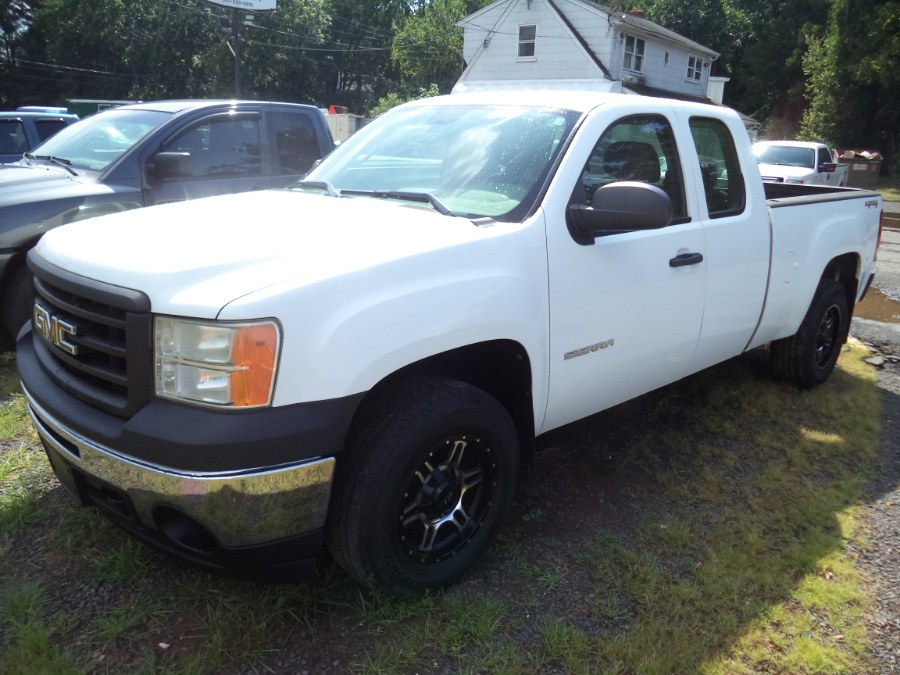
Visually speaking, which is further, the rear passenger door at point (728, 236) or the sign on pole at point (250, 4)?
the sign on pole at point (250, 4)

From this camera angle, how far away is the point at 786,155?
17906 millimetres

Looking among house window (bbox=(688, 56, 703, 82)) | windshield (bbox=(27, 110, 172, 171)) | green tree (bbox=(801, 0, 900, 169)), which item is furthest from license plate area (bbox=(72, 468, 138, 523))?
house window (bbox=(688, 56, 703, 82))

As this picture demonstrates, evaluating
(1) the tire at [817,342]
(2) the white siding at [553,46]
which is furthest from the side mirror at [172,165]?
(2) the white siding at [553,46]

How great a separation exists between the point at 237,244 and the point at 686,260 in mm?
2146

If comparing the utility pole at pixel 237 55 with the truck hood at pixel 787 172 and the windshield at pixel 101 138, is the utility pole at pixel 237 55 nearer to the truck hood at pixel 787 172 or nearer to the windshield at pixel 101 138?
the truck hood at pixel 787 172

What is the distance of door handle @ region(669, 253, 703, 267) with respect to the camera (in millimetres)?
3495

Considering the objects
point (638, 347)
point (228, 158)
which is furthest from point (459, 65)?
point (638, 347)

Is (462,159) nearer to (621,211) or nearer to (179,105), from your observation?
(621,211)

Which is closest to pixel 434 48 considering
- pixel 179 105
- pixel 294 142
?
pixel 294 142

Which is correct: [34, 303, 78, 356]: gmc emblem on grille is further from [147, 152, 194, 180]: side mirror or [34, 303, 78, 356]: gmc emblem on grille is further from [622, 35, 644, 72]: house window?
[622, 35, 644, 72]: house window

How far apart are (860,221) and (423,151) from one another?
3.52 meters

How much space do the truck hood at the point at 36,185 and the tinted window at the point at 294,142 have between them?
166 centimetres

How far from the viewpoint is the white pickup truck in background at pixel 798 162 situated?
55.1 feet

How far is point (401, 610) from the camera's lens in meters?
2.67
